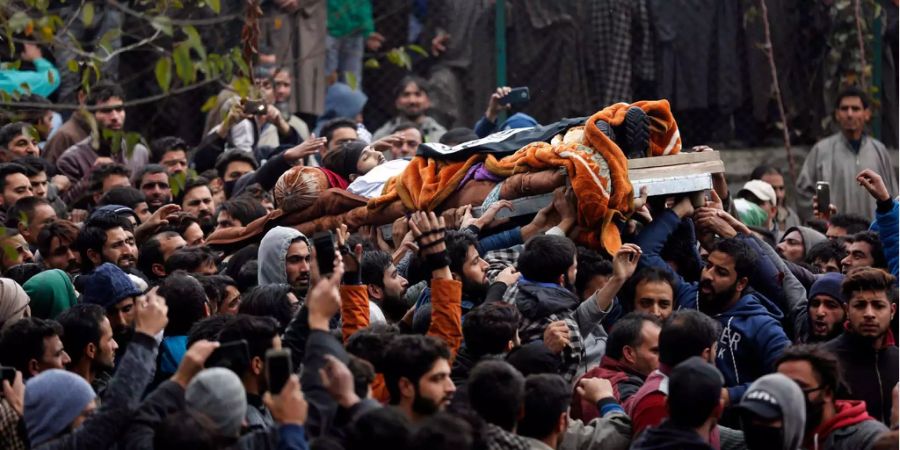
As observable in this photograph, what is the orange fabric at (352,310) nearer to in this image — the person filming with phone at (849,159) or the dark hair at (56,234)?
the dark hair at (56,234)

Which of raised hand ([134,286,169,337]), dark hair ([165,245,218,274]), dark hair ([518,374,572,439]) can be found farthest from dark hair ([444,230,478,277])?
raised hand ([134,286,169,337])

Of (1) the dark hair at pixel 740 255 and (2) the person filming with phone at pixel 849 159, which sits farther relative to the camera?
(2) the person filming with phone at pixel 849 159

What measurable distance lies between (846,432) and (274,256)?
300 centimetres

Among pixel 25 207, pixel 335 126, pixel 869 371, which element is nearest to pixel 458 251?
pixel 869 371

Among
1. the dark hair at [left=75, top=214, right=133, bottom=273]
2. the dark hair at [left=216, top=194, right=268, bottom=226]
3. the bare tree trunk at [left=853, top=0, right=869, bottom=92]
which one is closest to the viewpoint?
the dark hair at [left=75, top=214, right=133, bottom=273]

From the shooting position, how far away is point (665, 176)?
8.39 m

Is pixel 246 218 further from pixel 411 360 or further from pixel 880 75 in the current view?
pixel 880 75

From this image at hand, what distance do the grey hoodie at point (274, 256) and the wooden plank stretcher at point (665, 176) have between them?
1.00 m

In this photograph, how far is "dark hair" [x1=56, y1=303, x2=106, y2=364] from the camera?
7.00 m

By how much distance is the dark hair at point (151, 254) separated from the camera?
352 inches

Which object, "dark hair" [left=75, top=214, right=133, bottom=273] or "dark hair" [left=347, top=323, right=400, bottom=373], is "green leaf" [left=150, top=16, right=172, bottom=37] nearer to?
"dark hair" [left=347, top=323, right=400, bottom=373]

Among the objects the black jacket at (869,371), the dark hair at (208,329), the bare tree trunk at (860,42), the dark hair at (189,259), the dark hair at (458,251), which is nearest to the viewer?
the dark hair at (208,329)

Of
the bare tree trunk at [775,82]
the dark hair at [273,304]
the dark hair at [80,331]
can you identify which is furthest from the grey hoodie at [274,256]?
the bare tree trunk at [775,82]

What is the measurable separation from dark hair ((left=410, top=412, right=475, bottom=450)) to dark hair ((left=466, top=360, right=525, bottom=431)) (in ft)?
1.85
